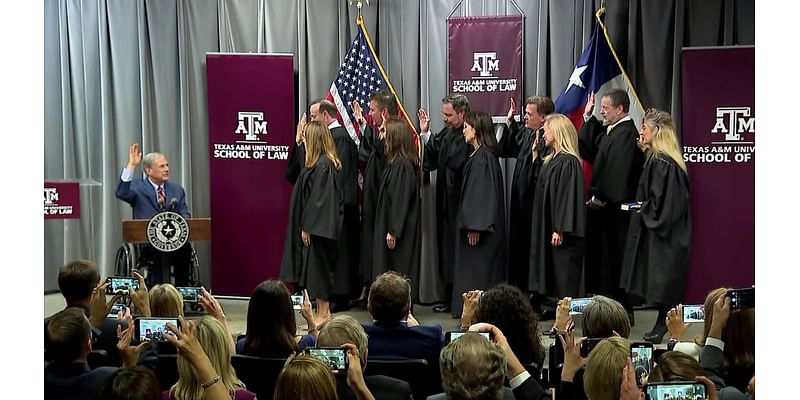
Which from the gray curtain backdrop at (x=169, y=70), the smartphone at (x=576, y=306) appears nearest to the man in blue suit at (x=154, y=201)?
the gray curtain backdrop at (x=169, y=70)

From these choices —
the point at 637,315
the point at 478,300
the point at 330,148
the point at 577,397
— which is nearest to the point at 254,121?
the point at 330,148

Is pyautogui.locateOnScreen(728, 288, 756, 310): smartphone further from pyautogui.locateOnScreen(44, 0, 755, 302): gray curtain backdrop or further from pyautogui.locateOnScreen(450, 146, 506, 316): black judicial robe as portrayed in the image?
pyautogui.locateOnScreen(44, 0, 755, 302): gray curtain backdrop

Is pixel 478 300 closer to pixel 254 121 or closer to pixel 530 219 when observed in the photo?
pixel 530 219

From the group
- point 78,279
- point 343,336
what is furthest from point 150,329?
point 78,279

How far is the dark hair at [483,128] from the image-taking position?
805 centimetres

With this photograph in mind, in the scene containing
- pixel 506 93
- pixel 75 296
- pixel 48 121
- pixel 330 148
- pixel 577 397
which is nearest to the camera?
pixel 577 397

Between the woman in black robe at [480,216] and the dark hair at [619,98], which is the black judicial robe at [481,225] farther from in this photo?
the dark hair at [619,98]

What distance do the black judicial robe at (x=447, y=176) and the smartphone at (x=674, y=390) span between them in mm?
5091

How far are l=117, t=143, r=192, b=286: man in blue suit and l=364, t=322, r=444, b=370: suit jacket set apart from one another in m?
4.02

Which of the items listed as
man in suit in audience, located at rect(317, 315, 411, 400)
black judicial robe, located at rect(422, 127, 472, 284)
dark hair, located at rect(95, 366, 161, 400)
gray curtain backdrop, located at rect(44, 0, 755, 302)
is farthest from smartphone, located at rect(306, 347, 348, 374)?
gray curtain backdrop, located at rect(44, 0, 755, 302)

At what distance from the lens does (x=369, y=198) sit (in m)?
8.46

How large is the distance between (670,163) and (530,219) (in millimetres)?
1448

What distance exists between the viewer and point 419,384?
430 cm

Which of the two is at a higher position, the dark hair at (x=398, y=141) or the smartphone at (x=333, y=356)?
the dark hair at (x=398, y=141)
